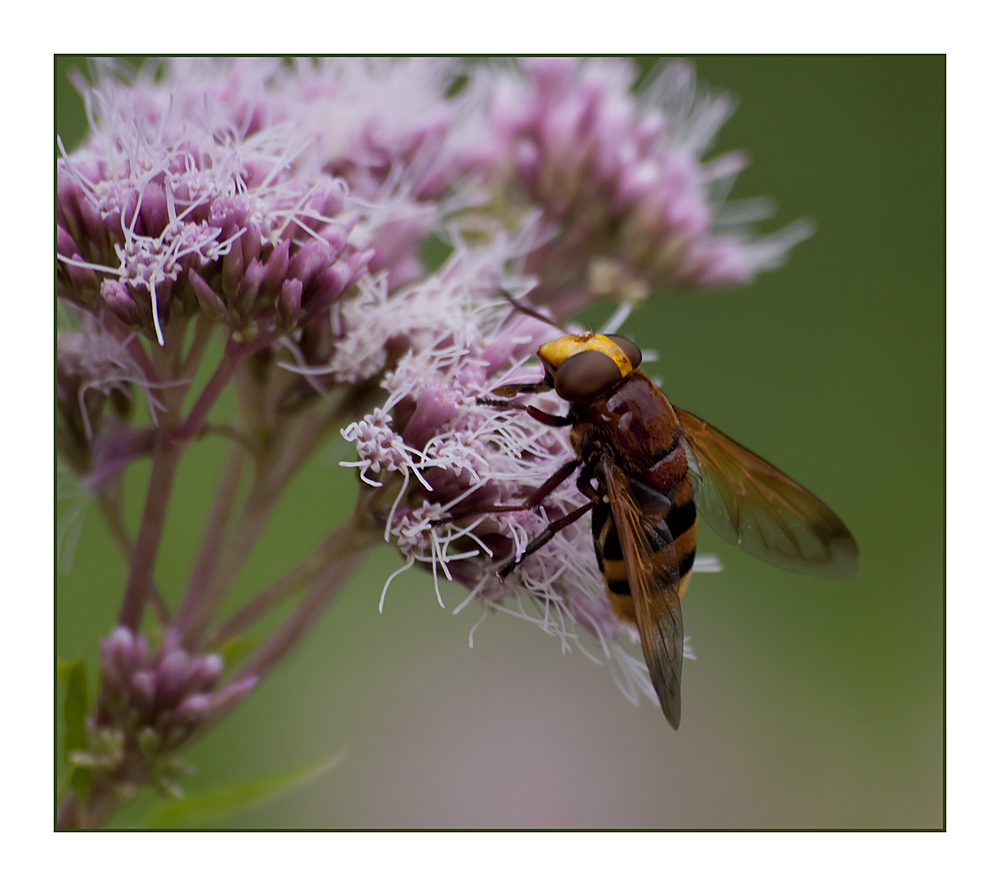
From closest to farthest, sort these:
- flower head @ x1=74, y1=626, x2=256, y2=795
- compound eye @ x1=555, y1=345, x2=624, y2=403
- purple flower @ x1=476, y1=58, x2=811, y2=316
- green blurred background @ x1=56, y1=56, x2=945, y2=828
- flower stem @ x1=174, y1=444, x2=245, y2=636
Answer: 1. compound eye @ x1=555, y1=345, x2=624, y2=403
2. flower head @ x1=74, y1=626, x2=256, y2=795
3. flower stem @ x1=174, y1=444, x2=245, y2=636
4. purple flower @ x1=476, y1=58, x2=811, y2=316
5. green blurred background @ x1=56, y1=56, x2=945, y2=828

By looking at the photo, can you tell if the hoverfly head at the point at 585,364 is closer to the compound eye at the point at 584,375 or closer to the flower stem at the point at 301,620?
the compound eye at the point at 584,375

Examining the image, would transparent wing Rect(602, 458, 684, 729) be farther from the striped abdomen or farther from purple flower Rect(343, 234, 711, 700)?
purple flower Rect(343, 234, 711, 700)

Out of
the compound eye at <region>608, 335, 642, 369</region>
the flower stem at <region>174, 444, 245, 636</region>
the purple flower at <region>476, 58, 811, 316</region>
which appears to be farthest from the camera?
the purple flower at <region>476, 58, 811, 316</region>

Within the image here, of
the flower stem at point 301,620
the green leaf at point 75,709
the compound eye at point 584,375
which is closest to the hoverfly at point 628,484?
the compound eye at point 584,375

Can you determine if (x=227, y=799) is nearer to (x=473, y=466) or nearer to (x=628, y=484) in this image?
(x=473, y=466)

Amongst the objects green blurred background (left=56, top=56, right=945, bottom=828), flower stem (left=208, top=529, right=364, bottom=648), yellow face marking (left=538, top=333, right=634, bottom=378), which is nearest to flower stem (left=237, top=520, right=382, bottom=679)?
flower stem (left=208, top=529, right=364, bottom=648)
